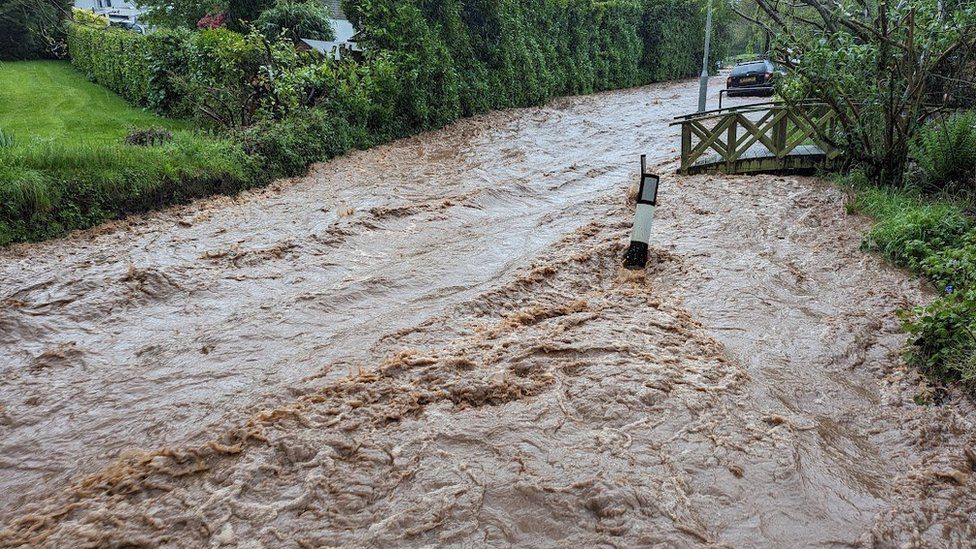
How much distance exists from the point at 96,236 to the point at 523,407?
293 inches

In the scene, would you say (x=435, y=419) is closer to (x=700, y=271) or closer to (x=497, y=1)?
(x=700, y=271)

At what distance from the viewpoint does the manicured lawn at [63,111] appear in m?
13.3

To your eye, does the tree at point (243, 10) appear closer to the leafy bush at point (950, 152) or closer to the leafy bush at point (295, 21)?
the leafy bush at point (295, 21)

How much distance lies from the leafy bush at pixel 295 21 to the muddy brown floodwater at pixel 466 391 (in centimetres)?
1291

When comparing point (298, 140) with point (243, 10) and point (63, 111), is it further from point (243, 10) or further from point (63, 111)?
point (243, 10)

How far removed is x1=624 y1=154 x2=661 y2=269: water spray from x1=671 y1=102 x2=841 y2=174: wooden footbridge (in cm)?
542

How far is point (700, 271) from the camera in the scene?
7.81 metres

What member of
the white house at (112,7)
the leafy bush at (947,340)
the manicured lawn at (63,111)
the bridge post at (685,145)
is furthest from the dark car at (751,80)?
the white house at (112,7)

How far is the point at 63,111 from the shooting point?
15.6m

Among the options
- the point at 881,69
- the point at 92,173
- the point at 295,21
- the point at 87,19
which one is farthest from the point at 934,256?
the point at 87,19

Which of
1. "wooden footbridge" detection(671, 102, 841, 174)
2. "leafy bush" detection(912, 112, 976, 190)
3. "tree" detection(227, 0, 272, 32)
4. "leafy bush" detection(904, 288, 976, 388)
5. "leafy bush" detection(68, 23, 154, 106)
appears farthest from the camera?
"tree" detection(227, 0, 272, 32)

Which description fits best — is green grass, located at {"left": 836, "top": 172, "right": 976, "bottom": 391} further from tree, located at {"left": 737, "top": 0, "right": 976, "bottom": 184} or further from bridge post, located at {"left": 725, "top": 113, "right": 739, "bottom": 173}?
bridge post, located at {"left": 725, "top": 113, "right": 739, "bottom": 173}

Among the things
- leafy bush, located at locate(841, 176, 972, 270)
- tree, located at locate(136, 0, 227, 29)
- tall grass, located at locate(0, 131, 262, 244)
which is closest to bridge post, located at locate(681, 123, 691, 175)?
leafy bush, located at locate(841, 176, 972, 270)

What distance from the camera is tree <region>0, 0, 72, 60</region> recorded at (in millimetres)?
23656
